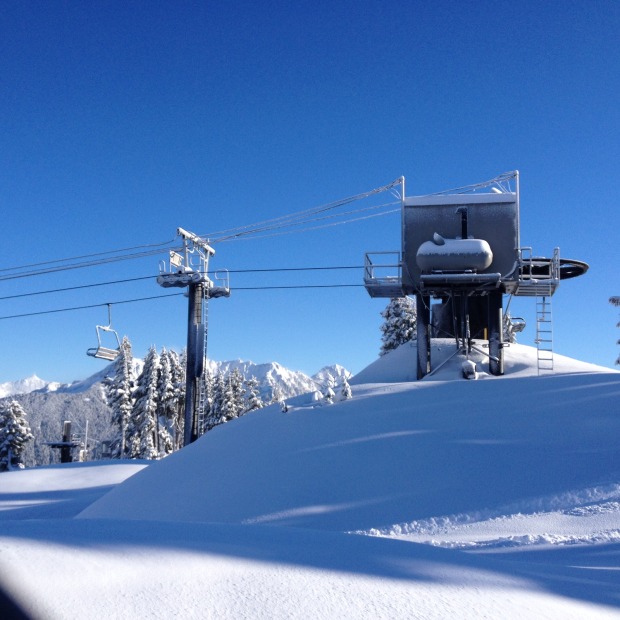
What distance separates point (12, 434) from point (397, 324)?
33.5m

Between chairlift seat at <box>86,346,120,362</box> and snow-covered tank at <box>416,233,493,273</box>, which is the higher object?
snow-covered tank at <box>416,233,493,273</box>

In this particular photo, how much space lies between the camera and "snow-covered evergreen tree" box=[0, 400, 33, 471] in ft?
168

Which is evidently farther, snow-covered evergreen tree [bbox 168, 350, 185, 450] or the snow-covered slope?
snow-covered evergreen tree [bbox 168, 350, 185, 450]

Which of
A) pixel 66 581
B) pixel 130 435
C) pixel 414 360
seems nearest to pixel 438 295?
pixel 414 360

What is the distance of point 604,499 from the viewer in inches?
423

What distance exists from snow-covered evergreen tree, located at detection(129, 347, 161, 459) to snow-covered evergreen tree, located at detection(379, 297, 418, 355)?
67.2 ft

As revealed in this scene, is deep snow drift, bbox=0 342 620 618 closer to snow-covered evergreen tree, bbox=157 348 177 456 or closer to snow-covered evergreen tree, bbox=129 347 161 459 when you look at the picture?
snow-covered evergreen tree, bbox=129 347 161 459

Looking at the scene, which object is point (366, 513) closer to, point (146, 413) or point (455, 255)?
point (455, 255)

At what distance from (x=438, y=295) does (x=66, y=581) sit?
815 inches

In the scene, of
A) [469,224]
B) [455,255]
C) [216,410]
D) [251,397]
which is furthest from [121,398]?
[455,255]

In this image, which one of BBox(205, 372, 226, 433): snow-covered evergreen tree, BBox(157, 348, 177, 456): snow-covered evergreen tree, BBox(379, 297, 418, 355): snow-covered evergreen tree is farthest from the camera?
BBox(157, 348, 177, 456): snow-covered evergreen tree

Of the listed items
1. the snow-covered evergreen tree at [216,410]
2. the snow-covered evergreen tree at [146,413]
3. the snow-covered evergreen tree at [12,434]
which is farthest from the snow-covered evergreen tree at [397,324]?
the snow-covered evergreen tree at [12,434]

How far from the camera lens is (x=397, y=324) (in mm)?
42094

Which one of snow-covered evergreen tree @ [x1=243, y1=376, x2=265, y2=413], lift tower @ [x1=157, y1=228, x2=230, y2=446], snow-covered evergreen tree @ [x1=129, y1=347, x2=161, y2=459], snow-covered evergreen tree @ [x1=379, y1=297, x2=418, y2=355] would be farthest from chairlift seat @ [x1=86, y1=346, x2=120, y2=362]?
snow-covered evergreen tree @ [x1=243, y1=376, x2=265, y2=413]
